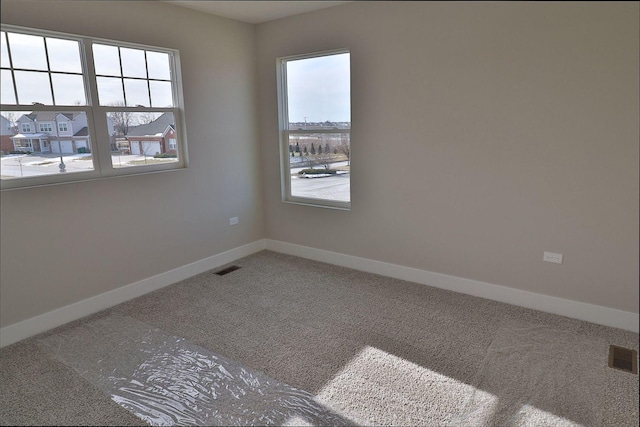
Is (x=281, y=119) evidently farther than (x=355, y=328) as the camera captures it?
Yes

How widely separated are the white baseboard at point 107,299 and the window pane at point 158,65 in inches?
62.1

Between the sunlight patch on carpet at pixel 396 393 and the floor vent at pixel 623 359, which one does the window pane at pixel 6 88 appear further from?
the floor vent at pixel 623 359

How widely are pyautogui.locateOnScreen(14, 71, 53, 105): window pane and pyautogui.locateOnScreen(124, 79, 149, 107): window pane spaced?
20.6 inches

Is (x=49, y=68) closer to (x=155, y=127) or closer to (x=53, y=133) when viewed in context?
(x=53, y=133)

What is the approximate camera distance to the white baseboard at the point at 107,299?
2468 mm

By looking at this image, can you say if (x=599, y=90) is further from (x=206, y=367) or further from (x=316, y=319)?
(x=206, y=367)

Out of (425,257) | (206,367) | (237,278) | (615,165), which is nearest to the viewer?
(206,367)

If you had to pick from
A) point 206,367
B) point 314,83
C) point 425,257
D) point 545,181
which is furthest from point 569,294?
A: point 314,83

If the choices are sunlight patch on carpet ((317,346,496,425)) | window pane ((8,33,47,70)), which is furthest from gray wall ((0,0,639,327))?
sunlight patch on carpet ((317,346,496,425))

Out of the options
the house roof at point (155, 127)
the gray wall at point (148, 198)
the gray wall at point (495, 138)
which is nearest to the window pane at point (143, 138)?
the house roof at point (155, 127)

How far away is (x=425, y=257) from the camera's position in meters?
3.19

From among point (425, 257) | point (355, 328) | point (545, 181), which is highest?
point (545, 181)

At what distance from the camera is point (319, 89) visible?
354 centimetres

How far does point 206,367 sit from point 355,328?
→ 954mm
